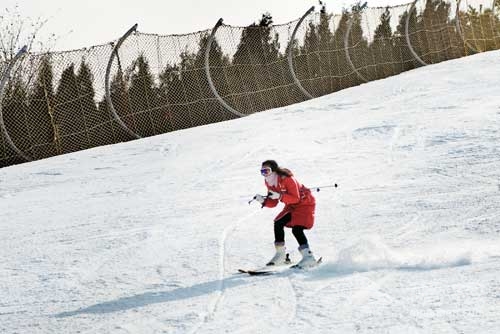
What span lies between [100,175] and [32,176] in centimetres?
136

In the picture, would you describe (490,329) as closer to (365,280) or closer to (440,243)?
(365,280)

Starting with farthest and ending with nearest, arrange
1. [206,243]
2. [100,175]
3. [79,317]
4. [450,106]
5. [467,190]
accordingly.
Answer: [450,106], [100,175], [467,190], [206,243], [79,317]

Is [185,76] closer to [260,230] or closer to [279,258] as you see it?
[260,230]

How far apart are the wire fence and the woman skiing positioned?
885 cm

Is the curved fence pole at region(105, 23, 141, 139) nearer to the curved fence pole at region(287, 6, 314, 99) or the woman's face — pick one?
the curved fence pole at region(287, 6, 314, 99)

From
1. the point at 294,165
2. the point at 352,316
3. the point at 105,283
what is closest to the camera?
the point at 352,316

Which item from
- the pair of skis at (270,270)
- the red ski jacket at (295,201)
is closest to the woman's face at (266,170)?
the red ski jacket at (295,201)

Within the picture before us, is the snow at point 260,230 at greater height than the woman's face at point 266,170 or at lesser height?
lesser

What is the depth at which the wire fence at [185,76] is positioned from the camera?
15.4 meters

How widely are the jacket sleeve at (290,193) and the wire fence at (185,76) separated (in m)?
8.96

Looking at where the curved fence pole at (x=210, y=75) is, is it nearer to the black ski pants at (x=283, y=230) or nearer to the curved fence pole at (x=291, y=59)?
the curved fence pole at (x=291, y=59)

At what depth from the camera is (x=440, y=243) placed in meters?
7.54

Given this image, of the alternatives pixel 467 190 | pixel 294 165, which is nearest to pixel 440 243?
pixel 467 190

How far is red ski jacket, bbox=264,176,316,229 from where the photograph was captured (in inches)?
293
